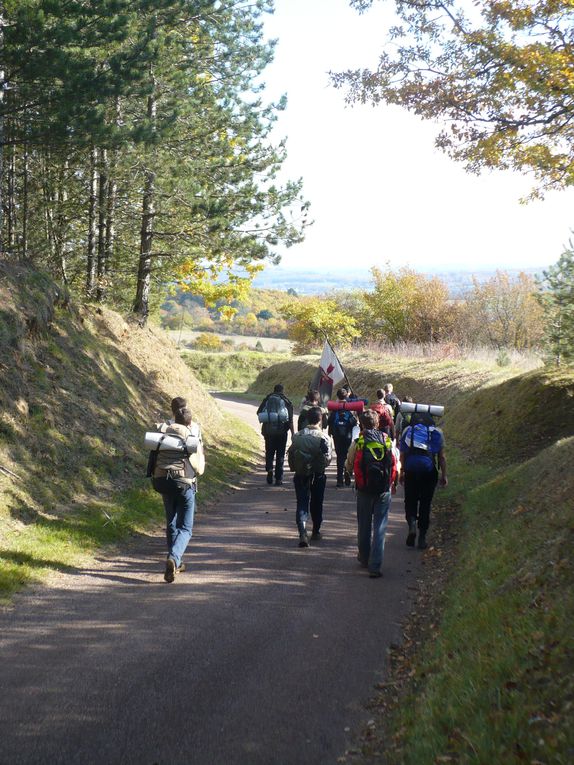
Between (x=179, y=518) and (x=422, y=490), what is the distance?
141 inches

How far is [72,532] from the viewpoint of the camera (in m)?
9.57

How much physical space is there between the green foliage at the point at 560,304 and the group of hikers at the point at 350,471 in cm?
695

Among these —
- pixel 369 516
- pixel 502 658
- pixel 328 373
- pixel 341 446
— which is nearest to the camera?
pixel 502 658

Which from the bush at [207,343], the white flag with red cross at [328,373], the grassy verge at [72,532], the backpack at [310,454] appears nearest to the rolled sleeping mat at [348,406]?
the white flag with red cross at [328,373]

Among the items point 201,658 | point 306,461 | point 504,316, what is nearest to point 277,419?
point 306,461

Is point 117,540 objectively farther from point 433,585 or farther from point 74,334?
point 74,334

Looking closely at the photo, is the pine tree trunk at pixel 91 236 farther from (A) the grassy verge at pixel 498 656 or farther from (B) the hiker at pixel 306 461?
(A) the grassy verge at pixel 498 656

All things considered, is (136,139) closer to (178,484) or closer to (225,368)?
(178,484)

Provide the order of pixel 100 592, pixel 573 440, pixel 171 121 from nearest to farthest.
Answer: pixel 100 592 < pixel 573 440 < pixel 171 121

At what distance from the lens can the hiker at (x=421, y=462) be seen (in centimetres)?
1025

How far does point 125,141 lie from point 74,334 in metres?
4.10

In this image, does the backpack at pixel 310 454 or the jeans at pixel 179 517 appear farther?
the backpack at pixel 310 454

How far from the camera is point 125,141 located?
1402cm

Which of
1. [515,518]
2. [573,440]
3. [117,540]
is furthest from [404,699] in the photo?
[573,440]
